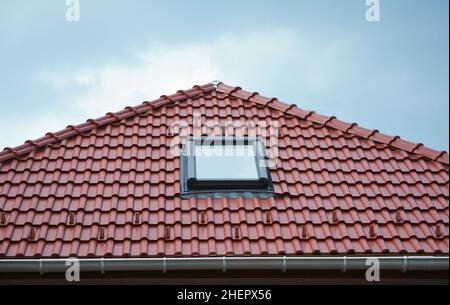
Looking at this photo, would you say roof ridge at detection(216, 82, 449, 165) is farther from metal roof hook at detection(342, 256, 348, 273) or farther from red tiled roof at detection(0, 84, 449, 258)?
metal roof hook at detection(342, 256, 348, 273)

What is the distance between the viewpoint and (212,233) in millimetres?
5285

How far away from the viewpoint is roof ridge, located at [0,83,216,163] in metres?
6.62

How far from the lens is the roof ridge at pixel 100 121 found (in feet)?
21.7

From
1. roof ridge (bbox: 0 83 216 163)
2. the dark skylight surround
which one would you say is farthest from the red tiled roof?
the dark skylight surround

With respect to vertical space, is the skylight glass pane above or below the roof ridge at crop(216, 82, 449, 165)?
below

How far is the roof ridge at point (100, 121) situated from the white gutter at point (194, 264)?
2.08 meters

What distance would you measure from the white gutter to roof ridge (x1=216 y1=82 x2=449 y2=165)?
2.33 meters

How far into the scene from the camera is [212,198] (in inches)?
229

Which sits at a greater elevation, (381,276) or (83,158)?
(83,158)

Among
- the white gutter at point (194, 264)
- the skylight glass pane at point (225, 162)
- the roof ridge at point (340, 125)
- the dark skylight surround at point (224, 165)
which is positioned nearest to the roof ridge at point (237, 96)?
the roof ridge at point (340, 125)

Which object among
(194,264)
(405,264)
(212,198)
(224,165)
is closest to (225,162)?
(224,165)
